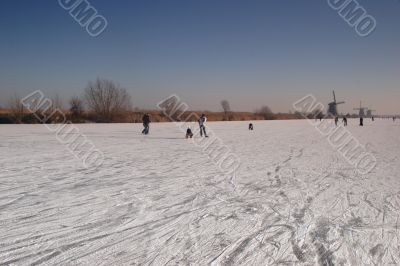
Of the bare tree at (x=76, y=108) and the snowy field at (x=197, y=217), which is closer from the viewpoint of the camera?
the snowy field at (x=197, y=217)

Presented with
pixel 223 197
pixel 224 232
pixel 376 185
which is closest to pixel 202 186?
pixel 223 197

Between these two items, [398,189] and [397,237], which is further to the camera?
[398,189]

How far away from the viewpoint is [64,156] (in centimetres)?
1048

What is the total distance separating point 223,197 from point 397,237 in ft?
8.60

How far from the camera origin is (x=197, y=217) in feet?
14.1

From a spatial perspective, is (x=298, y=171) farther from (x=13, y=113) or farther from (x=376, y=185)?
(x=13, y=113)

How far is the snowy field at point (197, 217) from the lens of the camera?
3160 millimetres

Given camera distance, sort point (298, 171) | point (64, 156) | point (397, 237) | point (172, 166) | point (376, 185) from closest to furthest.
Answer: point (397, 237)
point (376, 185)
point (298, 171)
point (172, 166)
point (64, 156)

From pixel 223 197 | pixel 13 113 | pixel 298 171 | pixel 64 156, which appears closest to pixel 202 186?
pixel 223 197

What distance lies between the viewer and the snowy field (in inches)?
124

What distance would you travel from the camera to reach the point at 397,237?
3.60 meters

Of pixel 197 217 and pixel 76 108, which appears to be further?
pixel 76 108

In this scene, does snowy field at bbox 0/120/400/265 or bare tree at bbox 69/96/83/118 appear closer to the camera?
snowy field at bbox 0/120/400/265

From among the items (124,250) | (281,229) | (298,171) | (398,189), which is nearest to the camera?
(124,250)
